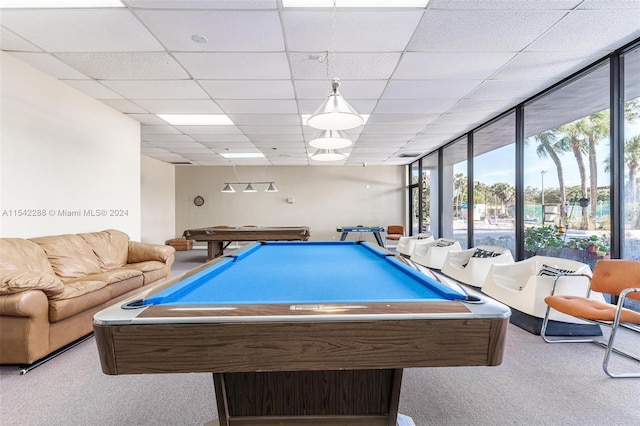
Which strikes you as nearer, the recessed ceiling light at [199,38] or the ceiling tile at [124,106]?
the recessed ceiling light at [199,38]

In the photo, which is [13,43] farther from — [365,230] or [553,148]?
[365,230]

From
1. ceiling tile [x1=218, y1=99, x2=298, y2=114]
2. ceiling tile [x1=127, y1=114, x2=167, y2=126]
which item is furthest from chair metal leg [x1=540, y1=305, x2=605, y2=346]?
ceiling tile [x1=127, y1=114, x2=167, y2=126]

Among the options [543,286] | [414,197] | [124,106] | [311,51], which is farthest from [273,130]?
[414,197]

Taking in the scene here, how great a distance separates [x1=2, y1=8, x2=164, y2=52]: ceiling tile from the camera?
230 cm

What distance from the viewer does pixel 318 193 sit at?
32.0 ft

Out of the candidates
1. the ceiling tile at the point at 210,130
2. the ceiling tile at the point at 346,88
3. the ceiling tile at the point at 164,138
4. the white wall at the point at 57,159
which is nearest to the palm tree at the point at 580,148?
the ceiling tile at the point at 346,88

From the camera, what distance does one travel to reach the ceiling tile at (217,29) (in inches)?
91.1

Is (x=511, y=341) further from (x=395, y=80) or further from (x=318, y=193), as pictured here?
(x=318, y=193)

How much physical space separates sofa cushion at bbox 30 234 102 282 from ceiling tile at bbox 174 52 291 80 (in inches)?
90.6

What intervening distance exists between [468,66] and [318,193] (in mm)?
6884

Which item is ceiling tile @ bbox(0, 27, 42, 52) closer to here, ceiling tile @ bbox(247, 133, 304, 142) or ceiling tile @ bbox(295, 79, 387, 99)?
ceiling tile @ bbox(295, 79, 387, 99)

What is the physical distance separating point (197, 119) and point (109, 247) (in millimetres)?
2285

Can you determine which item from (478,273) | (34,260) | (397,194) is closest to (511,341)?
(478,273)

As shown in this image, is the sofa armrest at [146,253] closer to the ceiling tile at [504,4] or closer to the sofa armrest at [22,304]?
the sofa armrest at [22,304]
